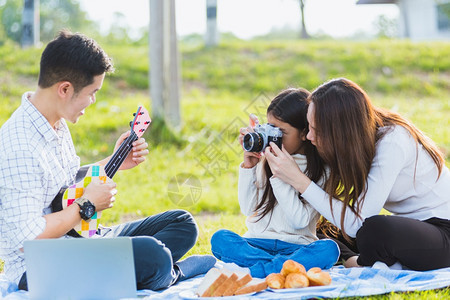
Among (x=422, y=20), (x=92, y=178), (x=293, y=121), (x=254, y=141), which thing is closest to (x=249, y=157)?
(x=254, y=141)

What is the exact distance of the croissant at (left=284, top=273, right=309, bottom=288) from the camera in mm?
2617

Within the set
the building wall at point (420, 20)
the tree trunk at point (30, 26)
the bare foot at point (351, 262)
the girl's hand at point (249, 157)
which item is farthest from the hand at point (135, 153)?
the building wall at point (420, 20)

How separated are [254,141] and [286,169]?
8.6 inches

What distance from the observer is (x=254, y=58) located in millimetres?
10641

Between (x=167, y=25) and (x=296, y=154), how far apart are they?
167 inches

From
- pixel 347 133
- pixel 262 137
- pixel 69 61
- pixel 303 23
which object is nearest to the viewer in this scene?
pixel 69 61

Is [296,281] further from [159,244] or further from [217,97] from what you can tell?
[217,97]

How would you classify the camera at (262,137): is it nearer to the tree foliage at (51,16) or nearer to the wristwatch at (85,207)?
the wristwatch at (85,207)

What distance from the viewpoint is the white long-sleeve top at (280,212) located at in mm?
2961

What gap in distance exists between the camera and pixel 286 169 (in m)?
2.90

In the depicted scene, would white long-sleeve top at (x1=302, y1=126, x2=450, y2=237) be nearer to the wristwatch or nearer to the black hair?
the wristwatch

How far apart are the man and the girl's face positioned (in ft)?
2.83

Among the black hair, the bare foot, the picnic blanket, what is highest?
the black hair

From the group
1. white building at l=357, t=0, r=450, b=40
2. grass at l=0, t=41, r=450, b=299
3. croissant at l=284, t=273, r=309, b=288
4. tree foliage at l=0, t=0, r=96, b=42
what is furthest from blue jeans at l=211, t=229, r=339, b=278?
tree foliage at l=0, t=0, r=96, b=42
